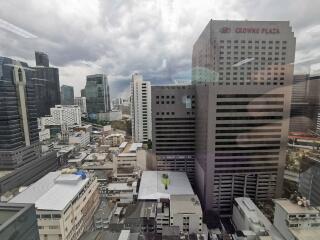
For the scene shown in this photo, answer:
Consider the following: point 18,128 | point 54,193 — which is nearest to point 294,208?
point 54,193

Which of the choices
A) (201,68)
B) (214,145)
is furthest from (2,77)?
(214,145)

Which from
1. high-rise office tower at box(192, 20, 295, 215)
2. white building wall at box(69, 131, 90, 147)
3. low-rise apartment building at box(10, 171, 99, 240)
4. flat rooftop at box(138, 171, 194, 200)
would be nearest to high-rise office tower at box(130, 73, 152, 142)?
white building wall at box(69, 131, 90, 147)

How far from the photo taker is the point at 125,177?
6.87 metres

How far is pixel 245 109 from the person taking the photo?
468 centimetres

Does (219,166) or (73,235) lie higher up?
(219,166)

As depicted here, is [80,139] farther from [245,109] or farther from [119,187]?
[245,109]

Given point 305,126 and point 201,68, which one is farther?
point 201,68

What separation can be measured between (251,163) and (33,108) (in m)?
8.05

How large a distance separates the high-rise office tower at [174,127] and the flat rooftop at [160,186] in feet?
1.30

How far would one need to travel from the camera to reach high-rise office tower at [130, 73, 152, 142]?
30.7 ft

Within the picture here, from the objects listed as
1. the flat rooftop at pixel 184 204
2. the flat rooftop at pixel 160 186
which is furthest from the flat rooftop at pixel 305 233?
the flat rooftop at pixel 160 186

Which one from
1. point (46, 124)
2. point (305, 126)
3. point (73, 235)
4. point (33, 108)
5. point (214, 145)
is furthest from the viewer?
point (46, 124)

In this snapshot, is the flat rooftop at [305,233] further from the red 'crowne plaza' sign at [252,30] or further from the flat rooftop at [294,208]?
the red 'crowne plaza' sign at [252,30]

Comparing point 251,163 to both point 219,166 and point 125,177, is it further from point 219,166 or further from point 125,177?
point 125,177
